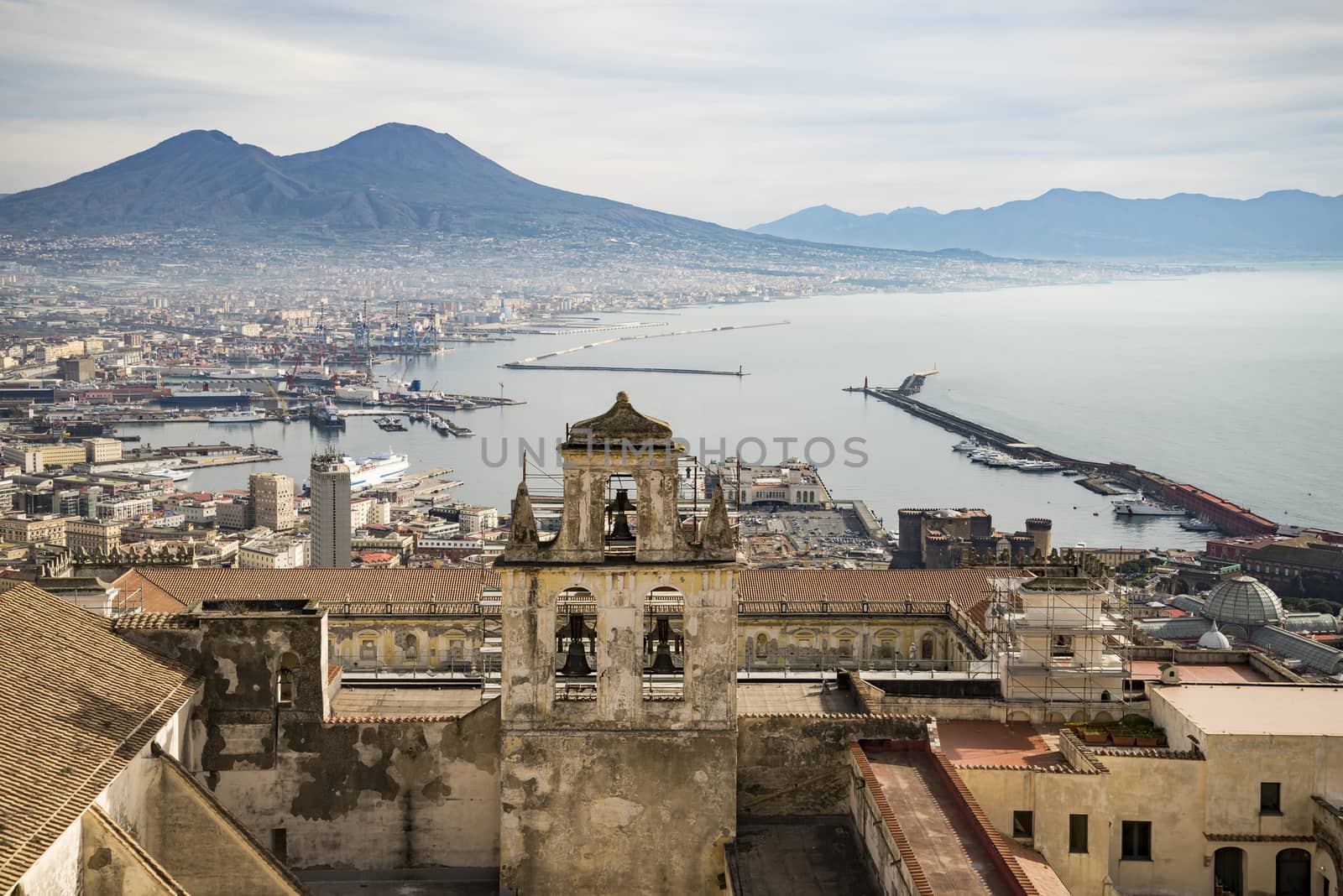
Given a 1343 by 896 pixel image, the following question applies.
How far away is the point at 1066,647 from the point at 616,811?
6.56 m

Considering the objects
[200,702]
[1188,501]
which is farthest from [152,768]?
[1188,501]

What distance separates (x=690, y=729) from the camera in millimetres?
11695

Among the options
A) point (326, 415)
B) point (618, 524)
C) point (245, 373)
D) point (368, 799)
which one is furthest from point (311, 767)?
point (245, 373)

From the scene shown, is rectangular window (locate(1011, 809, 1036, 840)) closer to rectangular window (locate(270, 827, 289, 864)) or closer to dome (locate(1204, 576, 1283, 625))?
rectangular window (locate(270, 827, 289, 864))

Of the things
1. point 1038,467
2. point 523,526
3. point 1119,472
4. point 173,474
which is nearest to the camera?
point 523,526

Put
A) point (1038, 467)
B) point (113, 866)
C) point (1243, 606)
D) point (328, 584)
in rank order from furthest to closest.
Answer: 1. point (1038, 467)
2. point (1243, 606)
3. point (328, 584)
4. point (113, 866)

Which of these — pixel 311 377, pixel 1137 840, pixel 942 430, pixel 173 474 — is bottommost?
pixel 173 474

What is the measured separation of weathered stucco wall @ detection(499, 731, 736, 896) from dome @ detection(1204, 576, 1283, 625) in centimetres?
2991

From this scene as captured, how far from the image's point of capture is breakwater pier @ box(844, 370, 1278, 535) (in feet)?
239

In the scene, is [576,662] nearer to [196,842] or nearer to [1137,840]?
[196,842]

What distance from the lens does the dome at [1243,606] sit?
126ft

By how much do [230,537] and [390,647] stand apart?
50.6 m

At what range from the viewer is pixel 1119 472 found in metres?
89.8

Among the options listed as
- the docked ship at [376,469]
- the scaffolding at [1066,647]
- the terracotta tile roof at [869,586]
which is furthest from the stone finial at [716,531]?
the docked ship at [376,469]
